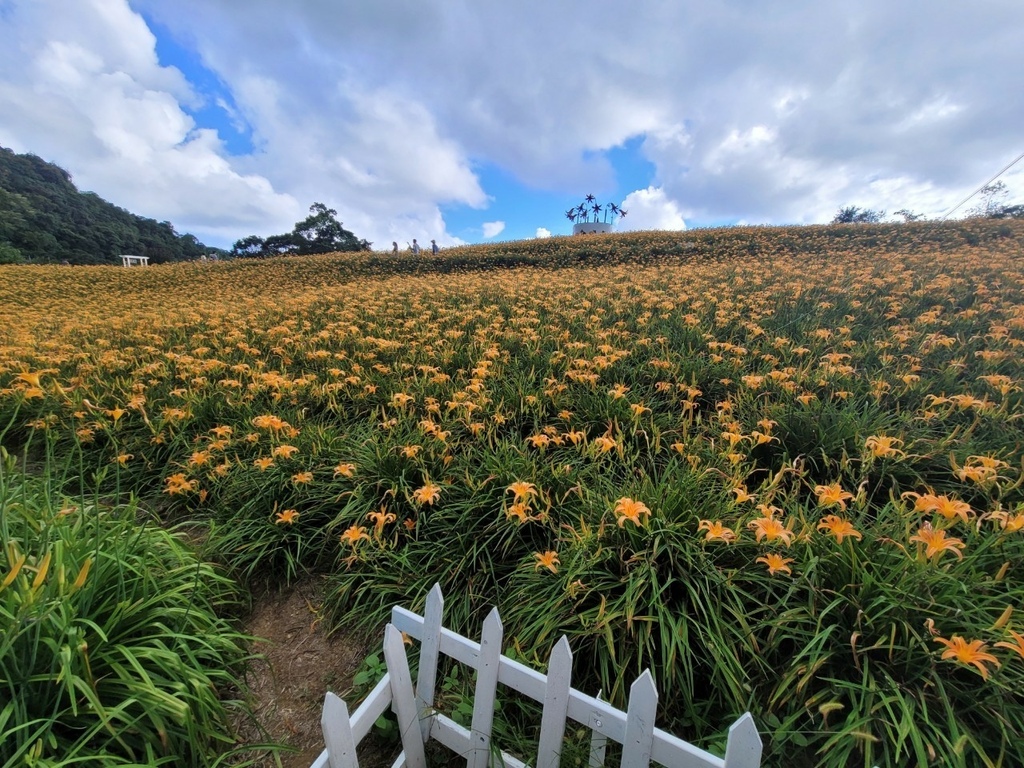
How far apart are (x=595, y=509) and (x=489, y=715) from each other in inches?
38.6

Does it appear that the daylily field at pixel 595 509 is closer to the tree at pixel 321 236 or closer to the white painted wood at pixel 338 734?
the white painted wood at pixel 338 734

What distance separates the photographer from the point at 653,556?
5.65 feet

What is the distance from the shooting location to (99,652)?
1.32m

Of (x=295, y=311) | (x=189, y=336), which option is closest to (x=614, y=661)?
(x=189, y=336)

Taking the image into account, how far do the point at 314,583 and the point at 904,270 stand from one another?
9.33 metres

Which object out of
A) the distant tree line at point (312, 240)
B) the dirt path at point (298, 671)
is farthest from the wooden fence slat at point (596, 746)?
the distant tree line at point (312, 240)

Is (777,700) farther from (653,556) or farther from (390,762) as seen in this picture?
(390,762)

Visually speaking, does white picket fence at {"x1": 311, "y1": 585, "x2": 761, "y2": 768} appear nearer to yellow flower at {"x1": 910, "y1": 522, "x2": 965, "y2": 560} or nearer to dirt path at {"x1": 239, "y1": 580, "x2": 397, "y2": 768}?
dirt path at {"x1": 239, "y1": 580, "x2": 397, "y2": 768}

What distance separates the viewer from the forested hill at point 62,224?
101 feet

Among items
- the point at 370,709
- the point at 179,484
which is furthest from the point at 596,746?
the point at 179,484

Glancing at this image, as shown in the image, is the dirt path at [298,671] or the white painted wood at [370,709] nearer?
the white painted wood at [370,709]

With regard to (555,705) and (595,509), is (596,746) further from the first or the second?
(595,509)

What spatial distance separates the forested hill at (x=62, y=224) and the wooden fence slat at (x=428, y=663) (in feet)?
121

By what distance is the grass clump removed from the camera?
3.78 feet
